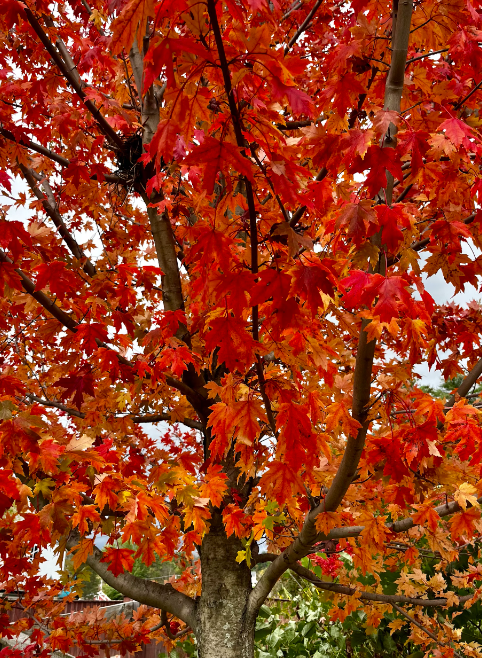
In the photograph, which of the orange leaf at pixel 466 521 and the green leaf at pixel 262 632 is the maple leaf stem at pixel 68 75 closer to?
the orange leaf at pixel 466 521

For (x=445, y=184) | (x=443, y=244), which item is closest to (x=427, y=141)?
(x=445, y=184)

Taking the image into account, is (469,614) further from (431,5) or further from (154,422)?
(431,5)

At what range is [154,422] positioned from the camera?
4648mm

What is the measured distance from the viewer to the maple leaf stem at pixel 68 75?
9.26ft

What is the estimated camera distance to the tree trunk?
350cm

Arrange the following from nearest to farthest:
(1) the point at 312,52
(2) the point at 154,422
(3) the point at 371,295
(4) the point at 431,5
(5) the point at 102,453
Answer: (3) the point at 371,295, (4) the point at 431,5, (5) the point at 102,453, (2) the point at 154,422, (1) the point at 312,52

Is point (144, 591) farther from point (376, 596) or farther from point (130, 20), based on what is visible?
point (130, 20)

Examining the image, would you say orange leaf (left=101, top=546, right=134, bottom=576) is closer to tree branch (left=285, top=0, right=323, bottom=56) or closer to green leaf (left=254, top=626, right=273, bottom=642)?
green leaf (left=254, top=626, right=273, bottom=642)

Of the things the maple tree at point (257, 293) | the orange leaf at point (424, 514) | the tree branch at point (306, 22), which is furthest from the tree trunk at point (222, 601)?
the tree branch at point (306, 22)

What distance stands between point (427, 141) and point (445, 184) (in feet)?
1.50

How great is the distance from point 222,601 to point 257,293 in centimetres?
322

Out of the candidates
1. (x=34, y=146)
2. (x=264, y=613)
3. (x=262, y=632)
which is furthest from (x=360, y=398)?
(x=264, y=613)

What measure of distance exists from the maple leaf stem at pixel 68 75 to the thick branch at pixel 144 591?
136 inches

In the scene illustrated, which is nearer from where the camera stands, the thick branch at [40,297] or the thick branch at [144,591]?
the thick branch at [40,297]
